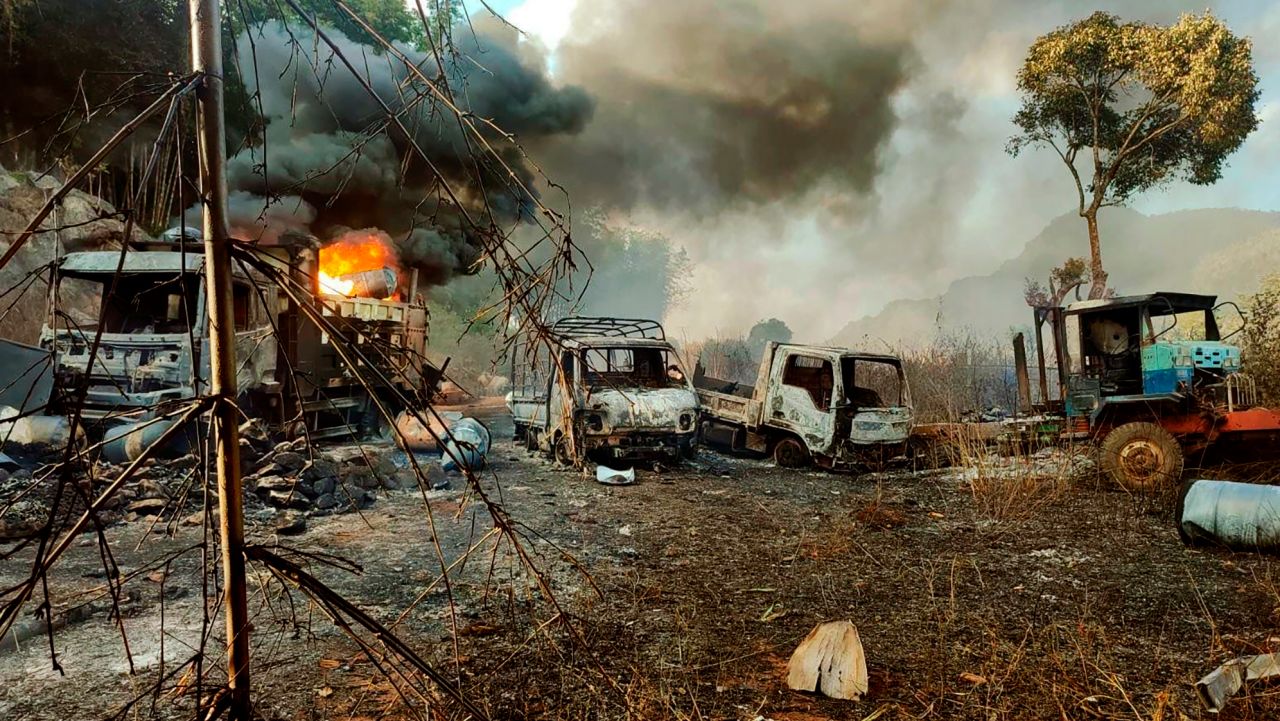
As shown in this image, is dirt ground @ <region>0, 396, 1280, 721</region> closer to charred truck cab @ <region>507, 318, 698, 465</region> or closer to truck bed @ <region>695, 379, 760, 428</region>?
charred truck cab @ <region>507, 318, 698, 465</region>

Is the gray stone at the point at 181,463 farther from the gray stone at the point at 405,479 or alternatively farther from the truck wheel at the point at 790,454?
the truck wheel at the point at 790,454

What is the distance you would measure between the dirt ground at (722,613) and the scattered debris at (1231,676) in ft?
0.17

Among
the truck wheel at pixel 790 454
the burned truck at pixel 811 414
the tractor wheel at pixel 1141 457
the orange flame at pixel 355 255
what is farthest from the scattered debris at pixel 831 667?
the orange flame at pixel 355 255

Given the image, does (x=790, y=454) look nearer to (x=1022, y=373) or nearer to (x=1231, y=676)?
(x=1022, y=373)

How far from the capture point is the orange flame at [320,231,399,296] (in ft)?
44.7

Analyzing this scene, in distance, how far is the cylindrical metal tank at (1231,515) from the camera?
17.2 feet

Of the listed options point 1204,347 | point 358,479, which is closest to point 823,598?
point 358,479

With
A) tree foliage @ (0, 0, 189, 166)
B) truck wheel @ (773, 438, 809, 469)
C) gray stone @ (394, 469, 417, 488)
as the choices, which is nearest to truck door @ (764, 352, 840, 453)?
truck wheel @ (773, 438, 809, 469)

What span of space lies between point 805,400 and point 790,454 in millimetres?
944

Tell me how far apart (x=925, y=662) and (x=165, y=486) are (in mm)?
7352

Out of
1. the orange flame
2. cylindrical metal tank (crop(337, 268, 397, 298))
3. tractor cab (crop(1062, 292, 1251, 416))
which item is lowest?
tractor cab (crop(1062, 292, 1251, 416))

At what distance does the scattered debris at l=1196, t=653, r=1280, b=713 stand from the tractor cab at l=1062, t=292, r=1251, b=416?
5.90 meters

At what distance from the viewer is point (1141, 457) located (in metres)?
7.95

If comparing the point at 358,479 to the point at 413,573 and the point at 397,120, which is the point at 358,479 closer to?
the point at 413,573
